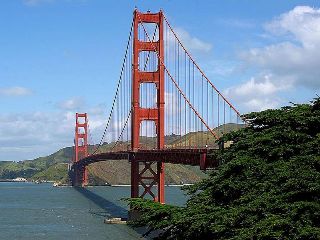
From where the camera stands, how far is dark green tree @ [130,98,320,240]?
17.6 m

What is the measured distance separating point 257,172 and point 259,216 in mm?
4013

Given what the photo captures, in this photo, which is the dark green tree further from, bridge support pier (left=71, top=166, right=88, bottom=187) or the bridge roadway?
bridge support pier (left=71, top=166, right=88, bottom=187)

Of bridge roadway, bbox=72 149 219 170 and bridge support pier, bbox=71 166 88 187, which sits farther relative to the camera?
bridge support pier, bbox=71 166 88 187

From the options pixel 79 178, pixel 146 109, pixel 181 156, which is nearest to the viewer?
pixel 181 156

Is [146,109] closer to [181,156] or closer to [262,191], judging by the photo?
[181,156]

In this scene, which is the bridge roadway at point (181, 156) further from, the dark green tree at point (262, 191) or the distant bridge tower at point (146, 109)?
the dark green tree at point (262, 191)

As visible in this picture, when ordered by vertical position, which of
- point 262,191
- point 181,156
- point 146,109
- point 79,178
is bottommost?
point 262,191

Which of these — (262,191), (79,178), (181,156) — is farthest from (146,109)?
(79,178)

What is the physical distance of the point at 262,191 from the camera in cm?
2061

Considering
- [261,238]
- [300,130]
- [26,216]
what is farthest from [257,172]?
[26,216]

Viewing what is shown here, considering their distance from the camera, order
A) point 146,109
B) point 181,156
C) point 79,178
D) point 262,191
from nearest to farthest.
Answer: point 262,191
point 181,156
point 146,109
point 79,178

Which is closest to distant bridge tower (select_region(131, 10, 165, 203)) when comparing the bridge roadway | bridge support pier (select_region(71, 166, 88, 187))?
the bridge roadway

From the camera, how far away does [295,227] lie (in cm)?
1688

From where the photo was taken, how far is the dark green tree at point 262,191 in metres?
17.6
